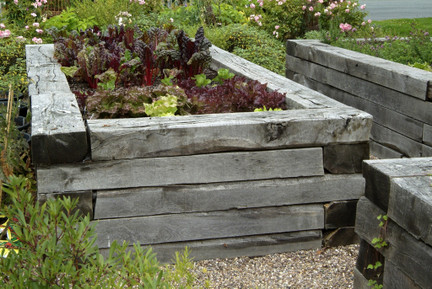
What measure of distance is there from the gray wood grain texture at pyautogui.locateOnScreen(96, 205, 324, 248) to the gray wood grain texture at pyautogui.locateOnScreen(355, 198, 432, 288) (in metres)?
0.80

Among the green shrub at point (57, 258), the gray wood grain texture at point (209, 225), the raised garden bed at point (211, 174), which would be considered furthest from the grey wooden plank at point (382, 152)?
the green shrub at point (57, 258)

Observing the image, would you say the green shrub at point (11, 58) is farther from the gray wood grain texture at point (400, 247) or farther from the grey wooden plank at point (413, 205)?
the grey wooden plank at point (413, 205)

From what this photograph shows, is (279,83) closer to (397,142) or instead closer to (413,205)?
(397,142)

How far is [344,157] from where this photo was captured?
3439 mm

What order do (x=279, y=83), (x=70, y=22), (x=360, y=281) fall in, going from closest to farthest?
(x=360, y=281) < (x=279, y=83) < (x=70, y=22)

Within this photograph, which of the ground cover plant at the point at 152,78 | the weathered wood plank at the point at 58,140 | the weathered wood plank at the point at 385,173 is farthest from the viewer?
the ground cover plant at the point at 152,78

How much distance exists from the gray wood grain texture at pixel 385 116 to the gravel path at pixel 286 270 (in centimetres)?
141

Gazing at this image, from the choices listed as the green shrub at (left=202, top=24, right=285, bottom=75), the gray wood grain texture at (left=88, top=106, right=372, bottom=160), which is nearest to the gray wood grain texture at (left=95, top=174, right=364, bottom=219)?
the gray wood grain texture at (left=88, top=106, right=372, bottom=160)

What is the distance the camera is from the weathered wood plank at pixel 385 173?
94.3 inches

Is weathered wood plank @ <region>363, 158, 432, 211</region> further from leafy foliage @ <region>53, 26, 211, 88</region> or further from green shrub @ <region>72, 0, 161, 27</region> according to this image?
green shrub @ <region>72, 0, 161, 27</region>

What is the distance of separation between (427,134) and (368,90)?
2.98 feet

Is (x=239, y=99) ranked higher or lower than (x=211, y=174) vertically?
higher

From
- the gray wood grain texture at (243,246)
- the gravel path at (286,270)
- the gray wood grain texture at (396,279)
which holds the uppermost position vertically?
the gray wood grain texture at (396,279)

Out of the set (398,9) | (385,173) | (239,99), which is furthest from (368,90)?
(398,9)
